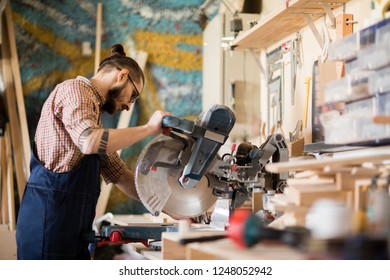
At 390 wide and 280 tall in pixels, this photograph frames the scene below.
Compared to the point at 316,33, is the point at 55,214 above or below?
below

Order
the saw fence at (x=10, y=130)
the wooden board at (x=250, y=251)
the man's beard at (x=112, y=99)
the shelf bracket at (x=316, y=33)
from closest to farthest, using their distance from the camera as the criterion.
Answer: the wooden board at (x=250, y=251) < the man's beard at (x=112, y=99) < the shelf bracket at (x=316, y=33) < the saw fence at (x=10, y=130)

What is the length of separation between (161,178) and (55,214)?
1.58 feet

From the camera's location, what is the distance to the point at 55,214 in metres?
2.91

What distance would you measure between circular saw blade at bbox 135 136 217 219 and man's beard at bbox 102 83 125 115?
0.39 meters

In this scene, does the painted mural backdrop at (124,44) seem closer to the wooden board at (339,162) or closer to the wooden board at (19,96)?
the wooden board at (19,96)

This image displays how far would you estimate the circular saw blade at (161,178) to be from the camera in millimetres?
2863

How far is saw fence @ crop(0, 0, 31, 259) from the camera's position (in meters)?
5.06

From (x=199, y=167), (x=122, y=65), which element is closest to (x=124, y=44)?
(x=122, y=65)

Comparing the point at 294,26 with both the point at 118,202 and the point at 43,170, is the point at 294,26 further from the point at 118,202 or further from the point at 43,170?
the point at 118,202

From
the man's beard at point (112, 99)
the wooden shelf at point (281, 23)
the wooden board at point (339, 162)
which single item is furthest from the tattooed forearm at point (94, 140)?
the wooden shelf at point (281, 23)

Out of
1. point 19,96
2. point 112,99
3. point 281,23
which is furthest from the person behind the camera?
point 19,96

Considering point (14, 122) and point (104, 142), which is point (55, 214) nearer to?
point (104, 142)

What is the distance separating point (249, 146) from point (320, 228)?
4.67 feet

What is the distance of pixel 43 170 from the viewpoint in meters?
2.94
